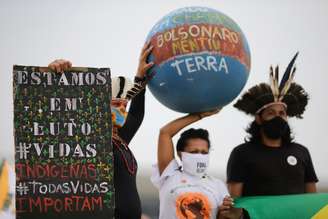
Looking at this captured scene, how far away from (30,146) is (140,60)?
2.23ft

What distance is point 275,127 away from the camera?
3.55 m

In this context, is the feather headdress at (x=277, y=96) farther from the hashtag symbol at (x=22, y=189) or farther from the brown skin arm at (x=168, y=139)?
the hashtag symbol at (x=22, y=189)

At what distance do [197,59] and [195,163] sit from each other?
49 centimetres

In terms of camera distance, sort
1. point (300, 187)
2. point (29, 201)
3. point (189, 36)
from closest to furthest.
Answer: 1. point (29, 201)
2. point (189, 36)
3. point (300, 187)

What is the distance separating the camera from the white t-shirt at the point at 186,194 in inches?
128

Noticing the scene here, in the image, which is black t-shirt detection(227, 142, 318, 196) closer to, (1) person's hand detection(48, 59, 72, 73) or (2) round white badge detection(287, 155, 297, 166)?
(2) round white badge detection(287, 155, 297, 166)

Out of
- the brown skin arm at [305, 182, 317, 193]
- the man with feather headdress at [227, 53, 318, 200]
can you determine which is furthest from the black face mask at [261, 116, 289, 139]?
the brown skin arm at [305, 182, 317, 193]

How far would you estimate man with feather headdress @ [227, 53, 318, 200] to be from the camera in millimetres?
3488

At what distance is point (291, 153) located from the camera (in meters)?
3.58

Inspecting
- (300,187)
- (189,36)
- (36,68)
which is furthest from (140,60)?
(300,187)

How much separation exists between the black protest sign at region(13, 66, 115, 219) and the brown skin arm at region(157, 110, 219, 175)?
434 mm

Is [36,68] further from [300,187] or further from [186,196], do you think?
[300,187]

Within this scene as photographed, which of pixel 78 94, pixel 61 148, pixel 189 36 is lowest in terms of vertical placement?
pixel 61 148

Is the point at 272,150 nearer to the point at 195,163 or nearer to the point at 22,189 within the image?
the point at 195,163
